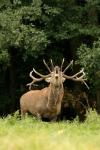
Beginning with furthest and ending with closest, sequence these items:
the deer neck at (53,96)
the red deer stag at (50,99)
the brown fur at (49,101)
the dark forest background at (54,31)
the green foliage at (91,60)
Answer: the dark forest background at (54,31) < the green foliage at (91,60) < the deer neck at (53,96) < the brown fur at (49,101) < the red deer stag at (50,99)

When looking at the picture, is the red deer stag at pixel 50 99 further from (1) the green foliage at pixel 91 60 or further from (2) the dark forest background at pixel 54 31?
(2) the dark forest background at pixel 54 31

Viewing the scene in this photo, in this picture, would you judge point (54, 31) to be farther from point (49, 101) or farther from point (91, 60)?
point (49, 101)

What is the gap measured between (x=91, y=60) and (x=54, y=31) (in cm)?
242

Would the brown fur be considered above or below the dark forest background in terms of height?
below

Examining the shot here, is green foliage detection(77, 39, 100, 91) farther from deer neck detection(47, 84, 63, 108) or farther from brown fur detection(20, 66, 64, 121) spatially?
deer neck detection(47, 84, 63, 108)

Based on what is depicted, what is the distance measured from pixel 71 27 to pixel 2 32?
246 centimetres

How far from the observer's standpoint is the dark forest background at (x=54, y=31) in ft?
60.5

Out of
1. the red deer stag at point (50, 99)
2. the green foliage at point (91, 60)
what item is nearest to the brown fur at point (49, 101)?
the red deer stag at point (50, 99)

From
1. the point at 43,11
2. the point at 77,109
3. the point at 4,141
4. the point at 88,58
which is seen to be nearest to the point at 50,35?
the point at 43,11

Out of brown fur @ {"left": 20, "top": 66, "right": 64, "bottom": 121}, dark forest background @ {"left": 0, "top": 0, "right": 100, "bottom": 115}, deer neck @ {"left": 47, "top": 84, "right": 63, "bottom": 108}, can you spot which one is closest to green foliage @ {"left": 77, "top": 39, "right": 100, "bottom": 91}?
dark forest background @ {"left": 0, "top": 0, "right": 100, "bottom": 115}

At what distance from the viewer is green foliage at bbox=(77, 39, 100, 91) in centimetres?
1789

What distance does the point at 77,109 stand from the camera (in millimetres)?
22250

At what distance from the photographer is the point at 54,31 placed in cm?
1981

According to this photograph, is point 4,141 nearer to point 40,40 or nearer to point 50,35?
point 40,40
